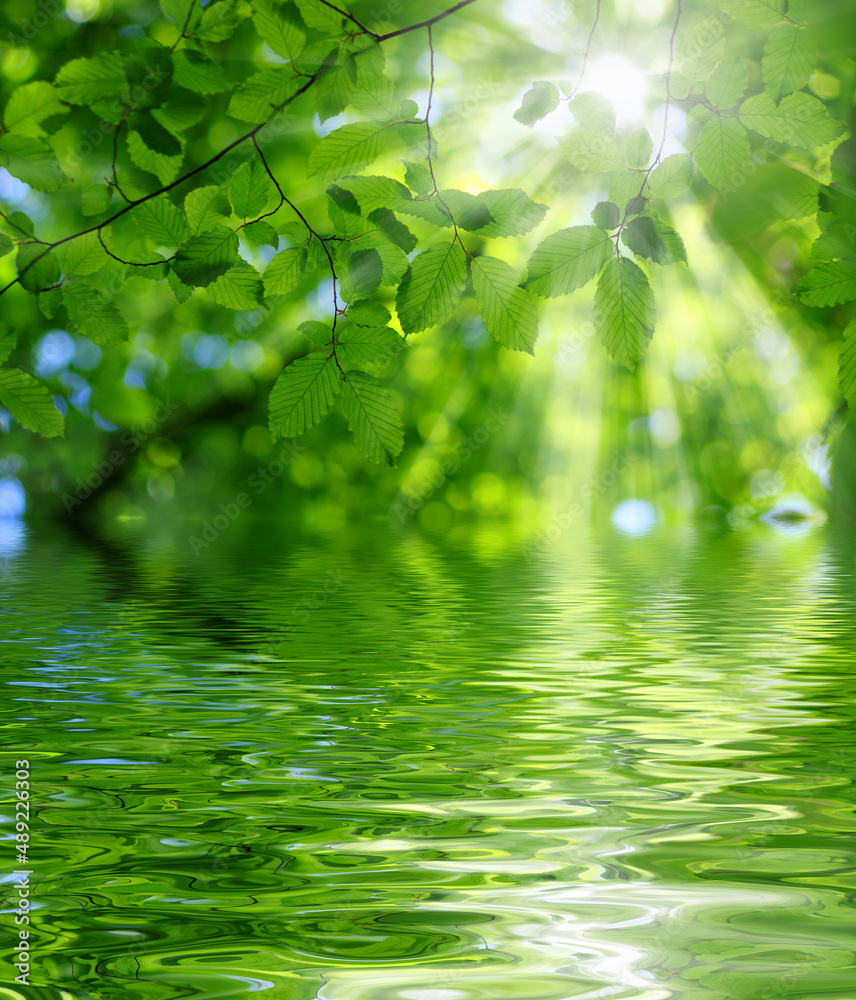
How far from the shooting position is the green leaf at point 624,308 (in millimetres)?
2092

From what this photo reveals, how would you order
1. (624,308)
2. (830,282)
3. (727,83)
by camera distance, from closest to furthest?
1. (624,308)
2. (727,83)
3. (830,282)

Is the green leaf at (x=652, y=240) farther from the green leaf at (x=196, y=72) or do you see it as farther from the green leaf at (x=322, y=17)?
the green leaf at (x=196, y=72)

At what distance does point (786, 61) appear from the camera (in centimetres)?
229

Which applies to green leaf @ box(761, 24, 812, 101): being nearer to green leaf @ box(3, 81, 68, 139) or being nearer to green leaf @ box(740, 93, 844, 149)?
green leaf @ box(740, 93, 844, 149)

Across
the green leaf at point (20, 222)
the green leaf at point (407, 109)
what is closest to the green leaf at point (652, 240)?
the green leaf at point (407, 109)

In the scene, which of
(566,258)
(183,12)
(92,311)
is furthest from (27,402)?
(566,258)

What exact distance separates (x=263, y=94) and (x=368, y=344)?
1.96 ft

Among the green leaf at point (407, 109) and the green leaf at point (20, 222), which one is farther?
the green leaf at point (20, 222)

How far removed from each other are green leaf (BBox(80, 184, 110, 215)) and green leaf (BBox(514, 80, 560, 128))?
93 centimetres

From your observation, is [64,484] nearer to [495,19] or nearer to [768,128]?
[495,19]

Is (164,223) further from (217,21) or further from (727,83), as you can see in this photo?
(727,83)

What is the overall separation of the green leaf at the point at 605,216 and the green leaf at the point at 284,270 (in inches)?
25.4

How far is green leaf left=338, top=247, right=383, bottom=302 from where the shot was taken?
2316 mm

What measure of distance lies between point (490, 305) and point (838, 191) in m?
0.84
